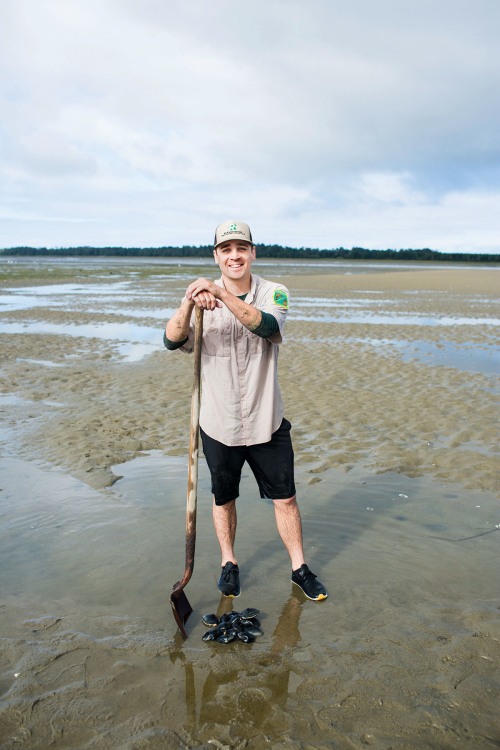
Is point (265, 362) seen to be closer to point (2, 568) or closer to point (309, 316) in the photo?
point (2, 568)

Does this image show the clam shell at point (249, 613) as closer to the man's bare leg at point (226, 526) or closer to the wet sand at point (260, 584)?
the wet sand at point (260, 584)

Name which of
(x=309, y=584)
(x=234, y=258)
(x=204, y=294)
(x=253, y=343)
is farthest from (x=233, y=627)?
(x=234, y=258)

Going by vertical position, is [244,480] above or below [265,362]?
below

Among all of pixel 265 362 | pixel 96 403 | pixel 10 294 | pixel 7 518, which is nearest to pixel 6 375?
pixel 96 403

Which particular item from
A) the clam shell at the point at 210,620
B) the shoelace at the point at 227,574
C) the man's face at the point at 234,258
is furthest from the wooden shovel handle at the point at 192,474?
the man's face at the point at 234,258

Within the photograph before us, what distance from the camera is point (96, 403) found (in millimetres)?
9031

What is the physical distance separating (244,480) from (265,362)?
261cm

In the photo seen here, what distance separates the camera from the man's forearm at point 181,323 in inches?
139

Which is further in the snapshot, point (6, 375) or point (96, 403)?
point (6, 375)

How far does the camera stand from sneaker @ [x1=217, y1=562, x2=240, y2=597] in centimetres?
393

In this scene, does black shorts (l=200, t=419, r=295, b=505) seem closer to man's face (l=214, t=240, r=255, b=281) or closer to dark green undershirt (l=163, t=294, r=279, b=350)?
dark green undershirt (l=163, t=294, r=279, b=350)

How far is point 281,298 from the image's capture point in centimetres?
366

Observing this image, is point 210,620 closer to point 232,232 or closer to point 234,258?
point 234,258

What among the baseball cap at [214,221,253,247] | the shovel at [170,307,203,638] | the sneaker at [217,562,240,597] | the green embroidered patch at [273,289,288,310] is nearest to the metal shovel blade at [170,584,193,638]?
the shovel at [170,307,203,638]
